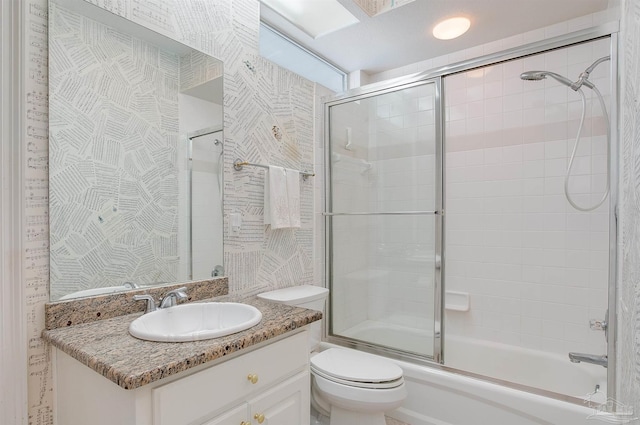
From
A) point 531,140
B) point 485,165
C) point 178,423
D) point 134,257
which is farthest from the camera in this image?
point 485,165

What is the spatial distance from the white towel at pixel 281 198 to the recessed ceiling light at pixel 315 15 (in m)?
0.94

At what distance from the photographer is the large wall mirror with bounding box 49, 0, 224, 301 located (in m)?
1.21

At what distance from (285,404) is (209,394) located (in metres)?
0.37

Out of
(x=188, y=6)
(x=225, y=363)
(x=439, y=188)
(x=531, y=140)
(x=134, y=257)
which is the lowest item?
(x=225, y=363)

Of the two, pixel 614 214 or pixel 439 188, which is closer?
pixel 614 214

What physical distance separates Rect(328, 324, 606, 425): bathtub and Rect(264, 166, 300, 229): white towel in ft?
3.15

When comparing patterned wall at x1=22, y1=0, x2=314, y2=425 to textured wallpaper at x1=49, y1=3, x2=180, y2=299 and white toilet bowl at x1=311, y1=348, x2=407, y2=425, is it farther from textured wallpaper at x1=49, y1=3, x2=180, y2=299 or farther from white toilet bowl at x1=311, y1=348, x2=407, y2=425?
white toilet bowl at x1=311, y1=348, x2=407, y2=425

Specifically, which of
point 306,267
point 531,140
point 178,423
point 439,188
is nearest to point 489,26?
point 531,140

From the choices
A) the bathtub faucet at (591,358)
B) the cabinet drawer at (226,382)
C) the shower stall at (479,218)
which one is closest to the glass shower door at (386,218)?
the shower stall at (479,218)

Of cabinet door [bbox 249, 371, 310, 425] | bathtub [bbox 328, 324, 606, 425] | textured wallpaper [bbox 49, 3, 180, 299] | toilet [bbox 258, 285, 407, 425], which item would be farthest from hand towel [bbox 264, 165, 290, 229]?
bathtub [bbox 328, 324, 606, 425]

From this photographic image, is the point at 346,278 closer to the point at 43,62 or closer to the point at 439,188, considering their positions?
the point at 439,188

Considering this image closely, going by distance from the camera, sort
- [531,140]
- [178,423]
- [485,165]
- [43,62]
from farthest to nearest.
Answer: [485,165], [531,140], [43,62], [178,423]

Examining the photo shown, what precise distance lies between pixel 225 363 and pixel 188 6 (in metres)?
1.58

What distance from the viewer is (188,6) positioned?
1.61 m
